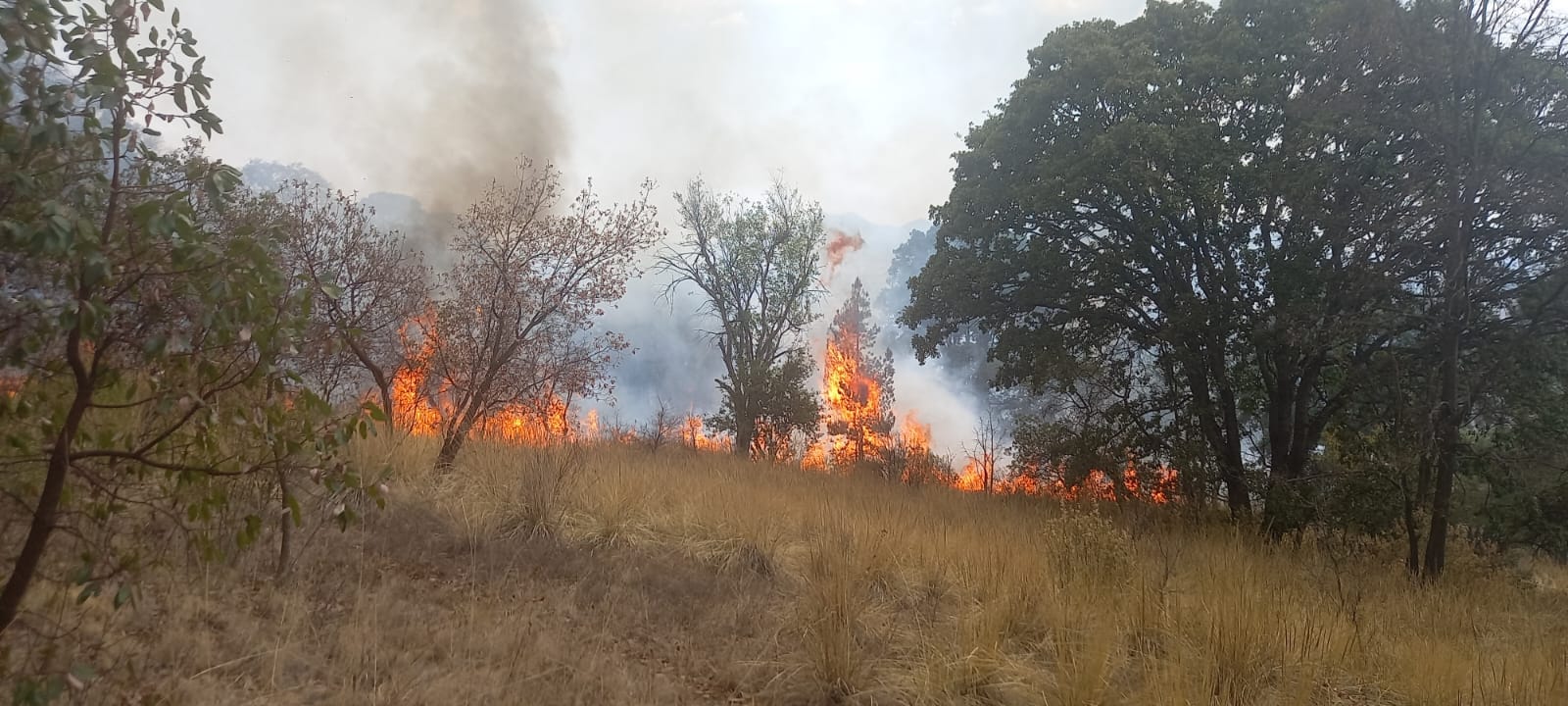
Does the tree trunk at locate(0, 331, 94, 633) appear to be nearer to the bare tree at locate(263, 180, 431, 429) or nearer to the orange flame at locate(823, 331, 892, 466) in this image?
the bare tree at locate(263, 180, 431, 429)

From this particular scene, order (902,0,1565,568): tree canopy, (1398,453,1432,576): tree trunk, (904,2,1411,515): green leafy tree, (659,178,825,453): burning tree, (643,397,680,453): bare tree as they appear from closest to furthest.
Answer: (1398,453,1432,576): tree trunk → (902,0,1565,568): tree canopy → (904,2,1411,515): green leafy tree → (643,397,680,453): bare tree → (659,178,825,453): burning tree

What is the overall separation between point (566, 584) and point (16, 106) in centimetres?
391

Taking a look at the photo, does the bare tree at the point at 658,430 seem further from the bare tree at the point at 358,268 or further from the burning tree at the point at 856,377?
the burning tree at the point at 856,377

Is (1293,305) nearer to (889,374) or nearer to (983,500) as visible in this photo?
(983,500)

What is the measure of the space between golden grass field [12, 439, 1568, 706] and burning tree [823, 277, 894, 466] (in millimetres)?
19630

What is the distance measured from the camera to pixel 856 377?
31.5 metres

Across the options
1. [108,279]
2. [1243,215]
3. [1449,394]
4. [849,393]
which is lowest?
[108,279]

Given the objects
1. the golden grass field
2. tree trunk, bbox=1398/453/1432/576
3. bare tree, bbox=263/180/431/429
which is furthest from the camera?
bare tree, bbox=263/180/431/429

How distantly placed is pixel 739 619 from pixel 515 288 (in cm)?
588

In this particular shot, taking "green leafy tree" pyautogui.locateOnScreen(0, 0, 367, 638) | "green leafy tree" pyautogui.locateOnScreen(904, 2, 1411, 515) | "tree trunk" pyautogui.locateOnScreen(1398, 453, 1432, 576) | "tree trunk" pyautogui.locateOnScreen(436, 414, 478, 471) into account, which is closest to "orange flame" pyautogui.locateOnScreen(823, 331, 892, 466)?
"green leafy tree" pyautogui.locateOnScreen(904, 2, 1411, 515)

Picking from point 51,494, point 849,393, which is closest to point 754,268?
point 849,393

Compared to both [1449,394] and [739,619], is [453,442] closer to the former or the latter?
[739,619]

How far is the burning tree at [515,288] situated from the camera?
8797 millimetres

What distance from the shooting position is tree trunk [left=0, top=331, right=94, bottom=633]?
1.93 m
